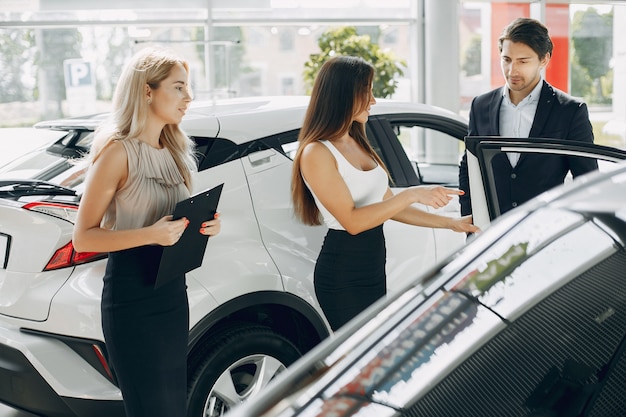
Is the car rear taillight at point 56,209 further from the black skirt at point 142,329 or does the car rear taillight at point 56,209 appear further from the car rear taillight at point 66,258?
the black skirt at point 142,329

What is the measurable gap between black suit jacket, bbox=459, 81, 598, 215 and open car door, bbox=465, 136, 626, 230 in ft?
1.77

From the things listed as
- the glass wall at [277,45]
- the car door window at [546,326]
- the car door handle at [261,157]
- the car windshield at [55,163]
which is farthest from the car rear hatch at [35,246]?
the glass wall at [277,45]

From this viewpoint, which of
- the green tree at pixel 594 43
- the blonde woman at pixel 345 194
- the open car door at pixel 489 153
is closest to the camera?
the open car door at pixel 489 153

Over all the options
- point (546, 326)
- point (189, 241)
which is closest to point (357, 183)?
point (189, 241)

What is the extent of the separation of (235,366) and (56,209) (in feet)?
3.04

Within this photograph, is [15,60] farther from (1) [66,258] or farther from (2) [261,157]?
(1) [66,258]

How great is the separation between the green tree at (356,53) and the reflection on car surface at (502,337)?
30.0 feet

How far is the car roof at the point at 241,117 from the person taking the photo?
3.56 metres

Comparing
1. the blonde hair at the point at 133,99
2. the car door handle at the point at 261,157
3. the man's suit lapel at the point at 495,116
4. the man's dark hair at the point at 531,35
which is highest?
the man's dark hair at the point at 531,35

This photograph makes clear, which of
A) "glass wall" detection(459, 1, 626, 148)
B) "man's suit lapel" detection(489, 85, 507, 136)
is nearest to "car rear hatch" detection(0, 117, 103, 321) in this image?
"man's suit lapel" detection(489, 85, 507, 136)

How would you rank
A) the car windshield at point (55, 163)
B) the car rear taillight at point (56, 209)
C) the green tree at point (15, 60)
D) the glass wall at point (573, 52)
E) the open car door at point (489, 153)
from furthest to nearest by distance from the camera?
the glass wall at point (573, 52) → the green tree at point (15, 60) → the car windshield at point (55, 163) → the car rear taillight at point (56, 209) → the open car door at point (489, 153)

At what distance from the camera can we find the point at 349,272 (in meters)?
3.14

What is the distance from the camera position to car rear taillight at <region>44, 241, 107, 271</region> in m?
3.19

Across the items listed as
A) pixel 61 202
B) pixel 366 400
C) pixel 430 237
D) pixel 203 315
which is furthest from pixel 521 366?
pixel 430 237
